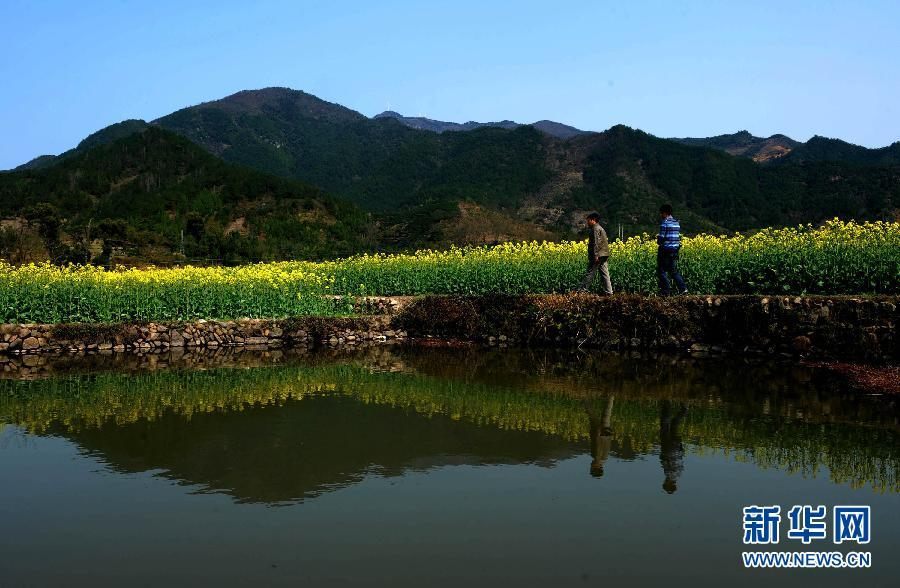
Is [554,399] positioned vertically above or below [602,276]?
below

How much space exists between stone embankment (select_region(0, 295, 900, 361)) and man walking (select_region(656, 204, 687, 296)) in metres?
Answer: 0.40

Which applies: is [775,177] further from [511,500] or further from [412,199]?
[511,500]

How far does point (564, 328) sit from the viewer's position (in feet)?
55.3

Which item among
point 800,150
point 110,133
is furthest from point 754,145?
point 110,133

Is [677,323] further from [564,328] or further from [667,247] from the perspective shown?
[564,328]

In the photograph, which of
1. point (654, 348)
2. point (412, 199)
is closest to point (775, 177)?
point (412, 199)

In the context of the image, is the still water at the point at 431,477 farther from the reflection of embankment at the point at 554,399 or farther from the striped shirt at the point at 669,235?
the striped shirt at the point at 669,235

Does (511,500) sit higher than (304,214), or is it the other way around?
(304,214)

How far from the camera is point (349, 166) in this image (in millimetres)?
121812

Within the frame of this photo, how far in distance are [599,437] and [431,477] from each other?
2234 millimetres

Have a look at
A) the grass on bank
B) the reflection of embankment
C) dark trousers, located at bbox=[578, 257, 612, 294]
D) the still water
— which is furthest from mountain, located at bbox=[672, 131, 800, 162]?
the still water

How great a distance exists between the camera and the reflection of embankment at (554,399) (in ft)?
26.1

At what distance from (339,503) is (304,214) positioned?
49.5 meters

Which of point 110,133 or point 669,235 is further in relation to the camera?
point 110,133
